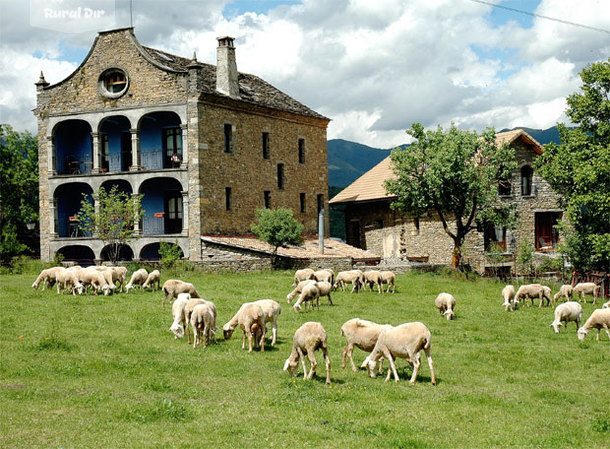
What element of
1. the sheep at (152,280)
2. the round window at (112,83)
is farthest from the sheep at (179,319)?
the round window at (112,83)

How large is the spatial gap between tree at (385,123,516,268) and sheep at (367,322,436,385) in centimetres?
2343

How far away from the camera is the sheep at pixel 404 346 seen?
13414 millimetres

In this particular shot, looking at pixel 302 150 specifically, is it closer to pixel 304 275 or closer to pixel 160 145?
pixel 160 145

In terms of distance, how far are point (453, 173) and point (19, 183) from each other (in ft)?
103

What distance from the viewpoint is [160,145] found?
4306 cm

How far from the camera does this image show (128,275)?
111ft

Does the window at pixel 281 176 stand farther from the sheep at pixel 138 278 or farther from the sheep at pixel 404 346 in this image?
the sheep at pixel 404 346

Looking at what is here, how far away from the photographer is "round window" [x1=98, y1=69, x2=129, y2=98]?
41812 millimetres

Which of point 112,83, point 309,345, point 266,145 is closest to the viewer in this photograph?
point 309,345

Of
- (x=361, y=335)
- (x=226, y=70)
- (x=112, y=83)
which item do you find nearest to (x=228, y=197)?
Result: (x=226, y=70)

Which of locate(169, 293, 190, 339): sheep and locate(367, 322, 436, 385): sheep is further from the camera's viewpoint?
locate(169, 293, 190, 339): sheep

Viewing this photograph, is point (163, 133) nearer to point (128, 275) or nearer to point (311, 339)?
point (128, 275)

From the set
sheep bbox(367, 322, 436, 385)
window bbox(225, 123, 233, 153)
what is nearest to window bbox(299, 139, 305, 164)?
window bbox(225, 123, 233, 153)

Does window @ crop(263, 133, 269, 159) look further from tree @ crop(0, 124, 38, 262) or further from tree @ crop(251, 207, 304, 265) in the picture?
tree @ crop(0, 124, 38, 262)
